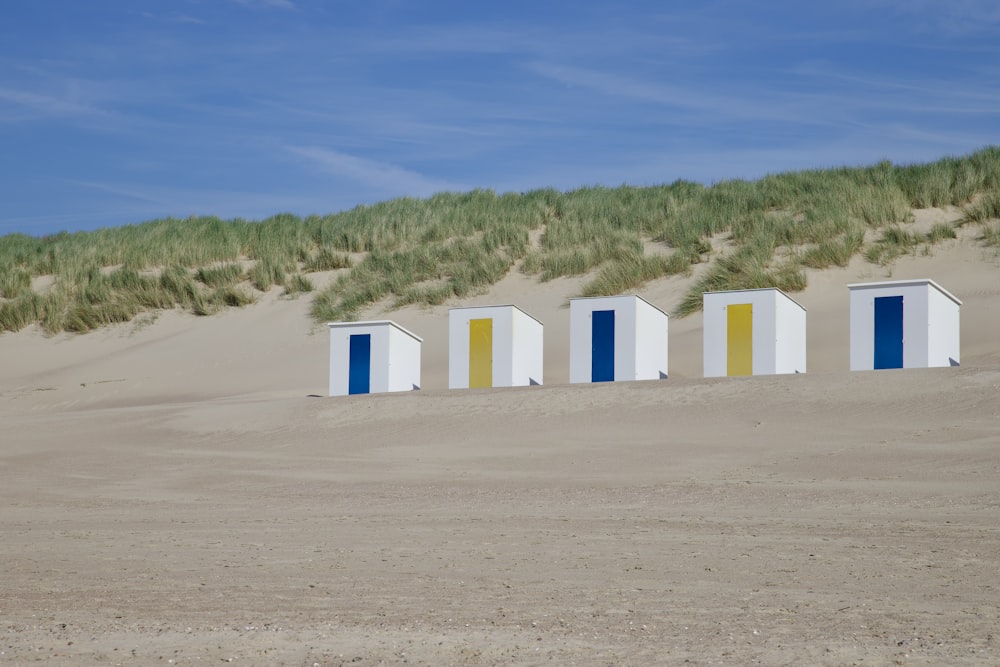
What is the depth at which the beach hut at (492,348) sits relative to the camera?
16734mm

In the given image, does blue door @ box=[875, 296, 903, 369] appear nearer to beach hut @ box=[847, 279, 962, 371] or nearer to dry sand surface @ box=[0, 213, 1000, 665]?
beach hut @ box=[847, 279, 962, 371]

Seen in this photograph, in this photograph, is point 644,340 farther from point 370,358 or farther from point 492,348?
point 370,358

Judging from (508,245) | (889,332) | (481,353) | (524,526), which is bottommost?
(524,526)

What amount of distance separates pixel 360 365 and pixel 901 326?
7067 millimetres

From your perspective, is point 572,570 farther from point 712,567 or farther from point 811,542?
point 811,542

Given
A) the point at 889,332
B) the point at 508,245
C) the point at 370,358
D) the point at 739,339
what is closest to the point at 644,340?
the point at 739,339

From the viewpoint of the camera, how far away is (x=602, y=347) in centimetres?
1641

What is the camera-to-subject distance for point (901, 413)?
11602mm

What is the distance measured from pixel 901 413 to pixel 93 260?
22.6 meters

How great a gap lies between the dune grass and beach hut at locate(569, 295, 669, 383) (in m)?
5.23

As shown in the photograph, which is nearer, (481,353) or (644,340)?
(644,340)

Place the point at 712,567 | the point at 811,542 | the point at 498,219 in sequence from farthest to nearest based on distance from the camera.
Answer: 1. the point at 498,219
2. the point at 811,542
3. the point at 712,567

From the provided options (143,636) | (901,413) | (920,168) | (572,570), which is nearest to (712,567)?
(572,570)

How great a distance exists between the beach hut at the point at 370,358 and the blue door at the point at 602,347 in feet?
8.68
